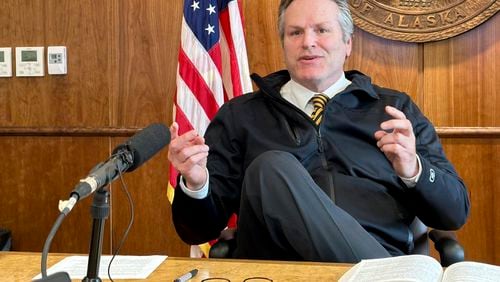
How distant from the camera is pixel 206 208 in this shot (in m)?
1.62

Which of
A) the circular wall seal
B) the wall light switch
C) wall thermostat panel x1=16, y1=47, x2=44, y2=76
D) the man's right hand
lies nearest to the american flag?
the circular wall seal

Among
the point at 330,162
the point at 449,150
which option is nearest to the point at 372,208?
the point at 330,162

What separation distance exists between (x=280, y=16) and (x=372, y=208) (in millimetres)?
707

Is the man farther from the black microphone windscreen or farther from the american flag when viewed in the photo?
the american flag

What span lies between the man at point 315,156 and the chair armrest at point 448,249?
76mm

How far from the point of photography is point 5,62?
281 cm

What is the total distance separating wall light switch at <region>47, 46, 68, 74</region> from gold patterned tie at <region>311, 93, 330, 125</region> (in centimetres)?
145

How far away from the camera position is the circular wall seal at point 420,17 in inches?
95.4

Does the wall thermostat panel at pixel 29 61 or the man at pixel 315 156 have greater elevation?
the wall thermostat panel at pixel 29 61

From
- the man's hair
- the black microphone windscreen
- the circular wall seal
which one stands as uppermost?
the circular wall seal

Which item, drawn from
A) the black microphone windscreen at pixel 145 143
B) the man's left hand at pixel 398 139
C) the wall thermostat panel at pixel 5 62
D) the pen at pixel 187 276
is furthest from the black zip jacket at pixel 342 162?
the wall thermostat panel at pixel 5 62

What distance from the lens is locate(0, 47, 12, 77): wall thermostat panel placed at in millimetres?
2799

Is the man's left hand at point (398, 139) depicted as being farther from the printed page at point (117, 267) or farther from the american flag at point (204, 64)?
the american flag at point (204, 64)

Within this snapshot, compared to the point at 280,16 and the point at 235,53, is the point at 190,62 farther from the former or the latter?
the point at 280,16
